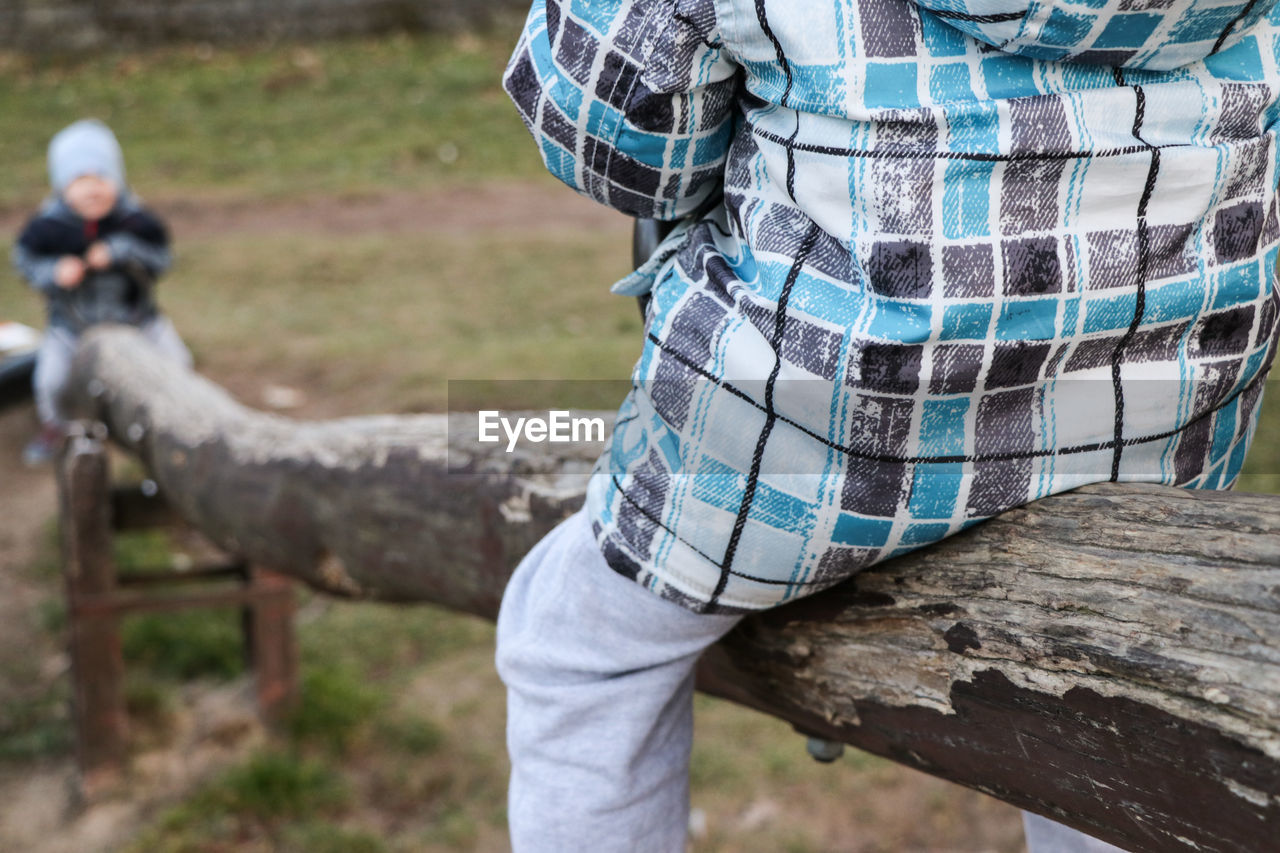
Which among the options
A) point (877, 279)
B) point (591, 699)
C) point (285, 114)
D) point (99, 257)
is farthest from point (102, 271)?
point (285, 114)

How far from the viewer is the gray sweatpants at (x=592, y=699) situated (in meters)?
1.17

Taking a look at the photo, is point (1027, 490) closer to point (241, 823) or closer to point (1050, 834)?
point (1050, 834)

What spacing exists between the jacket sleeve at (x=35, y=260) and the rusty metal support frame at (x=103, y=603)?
4.79 ft

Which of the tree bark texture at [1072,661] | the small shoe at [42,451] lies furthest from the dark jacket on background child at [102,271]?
the tree bark texture at [1072,661]

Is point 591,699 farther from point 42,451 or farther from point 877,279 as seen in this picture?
point 42,451

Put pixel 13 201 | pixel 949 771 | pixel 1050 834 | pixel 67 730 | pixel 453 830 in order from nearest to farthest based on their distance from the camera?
1. pixel 949 771
2. pixel 1050 834
3. pixel 453 830
4. pixel 67 730
5. pixel 13 201

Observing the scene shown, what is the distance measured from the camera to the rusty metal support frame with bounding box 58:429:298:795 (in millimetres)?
2902

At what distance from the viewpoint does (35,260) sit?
4.34 meters

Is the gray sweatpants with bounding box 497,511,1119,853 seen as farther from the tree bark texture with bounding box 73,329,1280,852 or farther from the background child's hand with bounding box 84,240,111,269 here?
the background child's hand with bounding box 84,240,111,269

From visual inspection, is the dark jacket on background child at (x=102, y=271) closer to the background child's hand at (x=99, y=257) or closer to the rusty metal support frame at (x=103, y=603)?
the background child's hand at (x=99, y=257)

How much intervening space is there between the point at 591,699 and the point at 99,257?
371 centimetres

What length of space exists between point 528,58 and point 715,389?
0.36 m

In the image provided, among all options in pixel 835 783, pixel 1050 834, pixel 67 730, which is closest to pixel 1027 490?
pixel 1050 834

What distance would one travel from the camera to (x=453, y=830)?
2738mm
